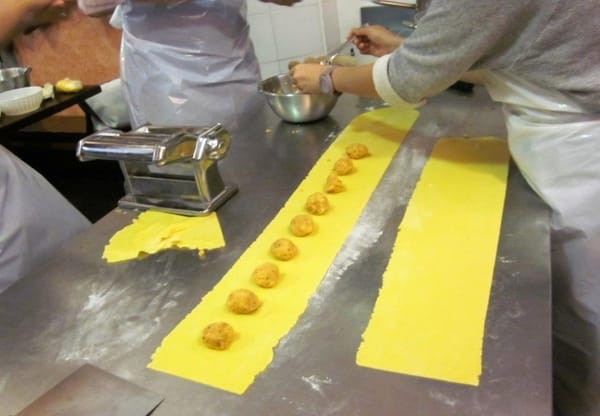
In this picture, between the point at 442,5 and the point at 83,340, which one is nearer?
the point at 83,340

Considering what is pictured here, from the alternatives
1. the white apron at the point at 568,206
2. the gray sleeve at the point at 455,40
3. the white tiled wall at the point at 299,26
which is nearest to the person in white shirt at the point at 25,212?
the gray sleeve at the point at 455,40

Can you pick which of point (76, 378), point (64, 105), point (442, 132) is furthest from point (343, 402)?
point (64, 105)

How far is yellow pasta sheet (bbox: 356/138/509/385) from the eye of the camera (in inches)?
25.6

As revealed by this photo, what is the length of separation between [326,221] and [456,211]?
24 cm

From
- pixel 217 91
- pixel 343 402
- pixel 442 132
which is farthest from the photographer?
pixel 217 91

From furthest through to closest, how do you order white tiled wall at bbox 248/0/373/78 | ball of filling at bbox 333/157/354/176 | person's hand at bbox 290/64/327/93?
1. white tiled wall at bbox 248/0/373/78
2. person's hand at bbox 290/64/327/93
3. ball of filling at bbox 333/157/354/176

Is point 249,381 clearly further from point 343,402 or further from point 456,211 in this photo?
point 456,211

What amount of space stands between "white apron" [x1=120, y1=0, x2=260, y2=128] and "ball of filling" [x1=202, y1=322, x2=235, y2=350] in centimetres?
94

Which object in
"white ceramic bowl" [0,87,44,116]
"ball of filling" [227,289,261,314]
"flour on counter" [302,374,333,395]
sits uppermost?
"ball of filling" [227,289,261,314]

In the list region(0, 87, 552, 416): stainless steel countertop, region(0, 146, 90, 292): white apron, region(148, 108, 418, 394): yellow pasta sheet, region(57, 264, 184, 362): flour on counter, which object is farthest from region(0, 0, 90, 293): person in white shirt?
region(148, 108, 418, 394): yellow pasta sheet

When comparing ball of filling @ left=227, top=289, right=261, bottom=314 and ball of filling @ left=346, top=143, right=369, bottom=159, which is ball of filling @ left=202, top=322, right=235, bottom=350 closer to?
ball of filling @ left=227, top=289, right=261, bottom=314

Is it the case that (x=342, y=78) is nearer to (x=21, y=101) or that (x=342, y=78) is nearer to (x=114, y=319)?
(x=114, y=319)

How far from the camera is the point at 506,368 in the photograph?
0.61 metres

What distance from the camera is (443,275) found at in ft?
2.58
